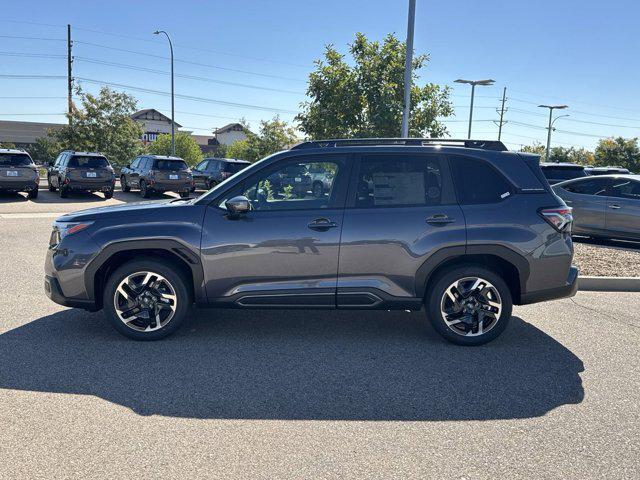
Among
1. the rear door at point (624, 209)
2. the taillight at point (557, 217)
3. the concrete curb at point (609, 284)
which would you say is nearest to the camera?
the taillight at point (557, 217)

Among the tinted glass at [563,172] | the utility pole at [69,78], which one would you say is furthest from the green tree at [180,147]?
the tinted glass at [563,172]

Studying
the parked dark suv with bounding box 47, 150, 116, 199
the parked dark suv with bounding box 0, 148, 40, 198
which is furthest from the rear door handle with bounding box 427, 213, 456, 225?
the parked dark suv with bounding box 47, 150, 116, 199

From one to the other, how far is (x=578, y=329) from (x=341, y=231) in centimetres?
281

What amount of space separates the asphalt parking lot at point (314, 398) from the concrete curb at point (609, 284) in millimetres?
1602

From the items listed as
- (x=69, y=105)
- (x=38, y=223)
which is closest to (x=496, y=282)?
(x=38, y=223)

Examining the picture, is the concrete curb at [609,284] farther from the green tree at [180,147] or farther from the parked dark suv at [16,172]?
the green tree at [180,147]

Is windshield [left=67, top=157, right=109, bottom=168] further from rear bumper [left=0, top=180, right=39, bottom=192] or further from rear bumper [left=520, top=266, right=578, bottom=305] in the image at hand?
rear bumper [left=520, top=266, right=578, bottom=305]

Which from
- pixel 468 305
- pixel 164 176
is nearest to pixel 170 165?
pixel 164 176

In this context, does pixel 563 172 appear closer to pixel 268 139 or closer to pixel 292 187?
pixel 292 187

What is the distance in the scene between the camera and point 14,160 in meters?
18.4

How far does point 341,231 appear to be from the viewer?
4.90 meters

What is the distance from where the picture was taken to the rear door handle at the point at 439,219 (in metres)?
4.95

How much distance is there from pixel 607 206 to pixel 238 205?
9.25 metres

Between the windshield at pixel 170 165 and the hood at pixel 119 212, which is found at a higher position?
the windshield at pixel 170 165
